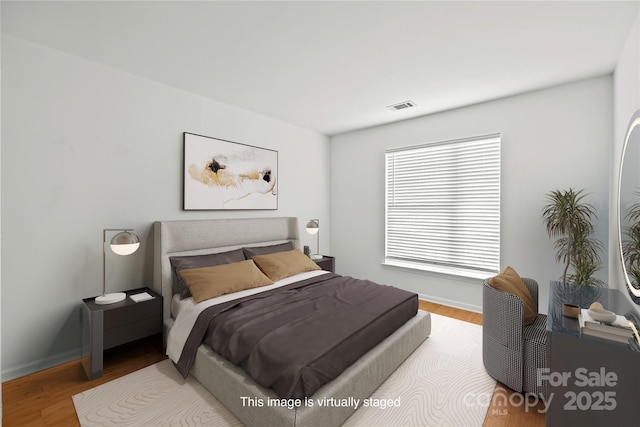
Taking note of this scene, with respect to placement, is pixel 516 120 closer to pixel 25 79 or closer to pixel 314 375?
pixel 314 375

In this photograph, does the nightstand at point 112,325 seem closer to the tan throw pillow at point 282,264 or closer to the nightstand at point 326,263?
the tan throw pillow at point 282,264

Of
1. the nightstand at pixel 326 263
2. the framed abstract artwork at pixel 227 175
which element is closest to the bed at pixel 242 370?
the framed abstract artwork at pixel 227 175

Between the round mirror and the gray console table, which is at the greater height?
the round mirror

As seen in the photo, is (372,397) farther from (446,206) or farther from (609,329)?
(446,206)

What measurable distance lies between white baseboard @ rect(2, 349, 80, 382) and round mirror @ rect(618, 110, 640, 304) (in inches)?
174

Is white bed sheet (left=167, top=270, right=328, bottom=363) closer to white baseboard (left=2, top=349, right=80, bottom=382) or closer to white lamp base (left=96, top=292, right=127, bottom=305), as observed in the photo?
white lamp base (left=96, top=292, right=127, bottom=305)

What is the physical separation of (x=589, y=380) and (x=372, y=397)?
131cm

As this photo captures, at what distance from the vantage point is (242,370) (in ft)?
6.40

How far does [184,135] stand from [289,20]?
6.21ft

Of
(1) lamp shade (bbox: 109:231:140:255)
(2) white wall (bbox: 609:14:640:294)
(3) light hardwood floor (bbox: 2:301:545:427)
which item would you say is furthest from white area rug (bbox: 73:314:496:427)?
(2) white wall (bbox: 609:14:640:294)

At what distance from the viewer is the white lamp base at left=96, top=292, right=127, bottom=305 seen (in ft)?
8.07

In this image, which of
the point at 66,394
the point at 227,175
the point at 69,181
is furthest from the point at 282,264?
the point at 69,181

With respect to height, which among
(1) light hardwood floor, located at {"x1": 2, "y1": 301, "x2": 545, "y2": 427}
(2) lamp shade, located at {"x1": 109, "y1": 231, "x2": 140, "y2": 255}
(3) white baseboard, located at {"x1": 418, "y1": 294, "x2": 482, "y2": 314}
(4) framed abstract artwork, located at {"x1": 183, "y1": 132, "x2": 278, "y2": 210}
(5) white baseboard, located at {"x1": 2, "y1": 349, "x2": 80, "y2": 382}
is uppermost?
(4) framed abstract artwork, located at {"x1": 183, "y1": 132, "x2": 278, "y2": 210}

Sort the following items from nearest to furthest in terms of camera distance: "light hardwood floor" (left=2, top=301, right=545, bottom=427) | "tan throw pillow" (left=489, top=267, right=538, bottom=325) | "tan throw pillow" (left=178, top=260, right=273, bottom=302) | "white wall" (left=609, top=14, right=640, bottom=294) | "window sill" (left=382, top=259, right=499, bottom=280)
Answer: "light hardwood floor" (left=2, top=301, right=545, bottom=427) < "white wall" (left=609, top=14, right=640, bottom=294) < "tan throw pillow" (left=489, top=267, right=538, bottom=325) < "tan throw pillow" (left=178, top=260, right=273, bottom=302) < "window sill" (left=382, top=259, right=499, bottom=280)
